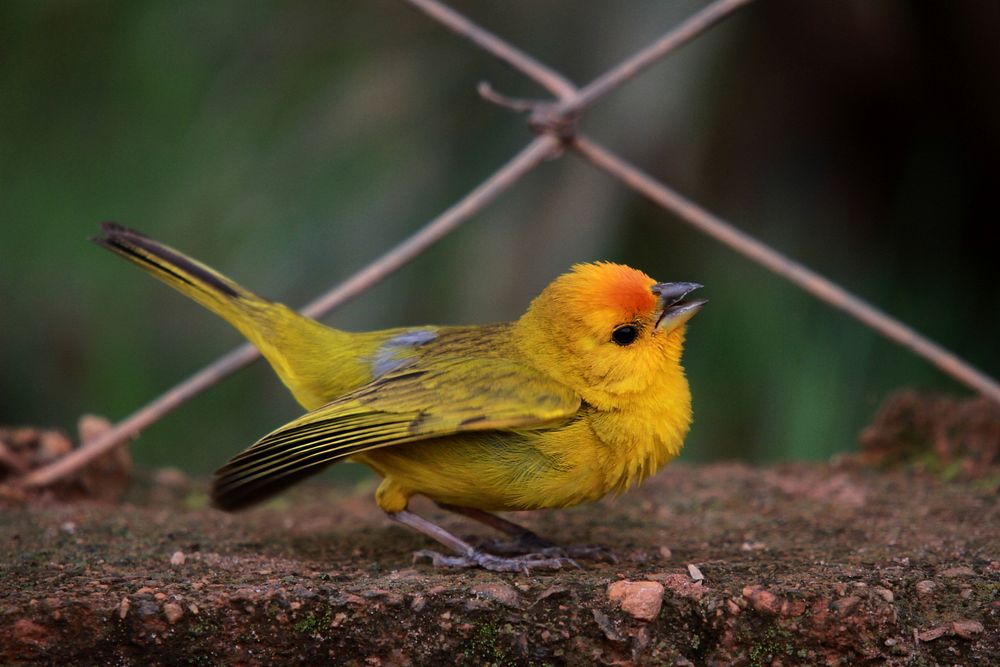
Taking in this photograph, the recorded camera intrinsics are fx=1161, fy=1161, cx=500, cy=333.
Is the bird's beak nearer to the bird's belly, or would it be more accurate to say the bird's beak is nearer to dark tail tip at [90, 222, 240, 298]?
the bird's belly

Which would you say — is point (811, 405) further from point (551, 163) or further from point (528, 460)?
point (528, 460)

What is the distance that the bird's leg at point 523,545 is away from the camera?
350cm

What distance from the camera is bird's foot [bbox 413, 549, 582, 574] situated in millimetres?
3270

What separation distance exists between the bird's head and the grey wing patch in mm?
485

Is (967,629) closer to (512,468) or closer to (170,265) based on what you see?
(512,468)

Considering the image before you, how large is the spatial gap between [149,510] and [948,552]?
2751 millimetres

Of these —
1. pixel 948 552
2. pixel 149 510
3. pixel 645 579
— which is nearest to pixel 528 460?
pixel 645 579

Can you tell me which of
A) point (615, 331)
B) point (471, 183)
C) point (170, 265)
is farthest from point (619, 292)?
point (471, 183)

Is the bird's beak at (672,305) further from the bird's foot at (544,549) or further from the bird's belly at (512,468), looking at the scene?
the bird's foot at (544,549)

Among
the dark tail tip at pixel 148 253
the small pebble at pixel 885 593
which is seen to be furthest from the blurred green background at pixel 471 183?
the small pebble at pixel 885 593

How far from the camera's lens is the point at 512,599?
9.16 feet

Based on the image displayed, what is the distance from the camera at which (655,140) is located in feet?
18.4

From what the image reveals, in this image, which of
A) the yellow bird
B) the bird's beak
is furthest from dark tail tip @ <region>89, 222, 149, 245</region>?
the bird's beak

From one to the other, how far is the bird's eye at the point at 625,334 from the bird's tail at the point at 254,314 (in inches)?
38.8
